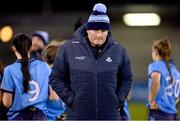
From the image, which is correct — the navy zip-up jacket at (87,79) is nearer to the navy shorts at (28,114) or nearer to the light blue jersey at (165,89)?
the navy shorts at (28,114)

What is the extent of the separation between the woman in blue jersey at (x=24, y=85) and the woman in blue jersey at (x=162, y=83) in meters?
1.82

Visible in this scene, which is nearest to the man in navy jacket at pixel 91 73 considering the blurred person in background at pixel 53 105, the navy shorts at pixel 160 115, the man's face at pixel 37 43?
the blurred person in background at pixel 53 105

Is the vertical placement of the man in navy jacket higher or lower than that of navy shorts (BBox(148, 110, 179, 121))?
higher

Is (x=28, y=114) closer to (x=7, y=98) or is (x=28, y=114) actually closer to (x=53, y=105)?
(x=7, y=98)

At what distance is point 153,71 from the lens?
30.0 feet

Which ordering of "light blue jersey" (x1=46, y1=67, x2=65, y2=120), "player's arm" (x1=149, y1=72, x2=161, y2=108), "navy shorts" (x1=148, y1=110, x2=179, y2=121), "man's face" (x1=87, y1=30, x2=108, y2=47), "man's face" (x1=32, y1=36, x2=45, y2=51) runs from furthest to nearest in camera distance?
"man's face" (x1=32, y1=36, x2=45, y2=51) → "navy shorts" (x1=148, y1=110, x2=179, y2=121) → "player's arm" (x1=149, y1=72, x2=161, y2=108) → "light blue jersey" (x1=46, y1=67, x2=65, y2=120) → "man's face" (x1=87, y1=30, x2=108, y2=47)

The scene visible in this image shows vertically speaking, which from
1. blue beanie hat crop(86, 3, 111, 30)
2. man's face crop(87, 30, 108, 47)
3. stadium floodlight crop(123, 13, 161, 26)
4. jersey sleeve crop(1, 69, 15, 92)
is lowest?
jersey sleeve crop(1, 69, 15, 92)

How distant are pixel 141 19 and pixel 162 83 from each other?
59.5 ft

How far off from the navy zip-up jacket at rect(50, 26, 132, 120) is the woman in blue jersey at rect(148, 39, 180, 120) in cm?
232

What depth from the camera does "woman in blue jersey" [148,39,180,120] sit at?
9133mm

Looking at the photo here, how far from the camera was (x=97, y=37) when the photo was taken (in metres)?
6.67

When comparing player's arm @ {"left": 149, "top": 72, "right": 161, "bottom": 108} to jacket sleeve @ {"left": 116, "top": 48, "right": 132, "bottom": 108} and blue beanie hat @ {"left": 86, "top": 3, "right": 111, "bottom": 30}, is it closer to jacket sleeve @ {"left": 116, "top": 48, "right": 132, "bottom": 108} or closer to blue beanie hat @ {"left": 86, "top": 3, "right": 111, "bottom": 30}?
jacket sleeve @ {"left": 116, "top": 48, "right": 132, "bottom": 108}

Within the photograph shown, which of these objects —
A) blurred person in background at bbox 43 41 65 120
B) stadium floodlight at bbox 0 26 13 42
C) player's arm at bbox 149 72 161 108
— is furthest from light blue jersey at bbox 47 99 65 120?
stadium floodlight at bbox 0 26 13 42

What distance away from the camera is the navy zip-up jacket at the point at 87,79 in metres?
6.67
